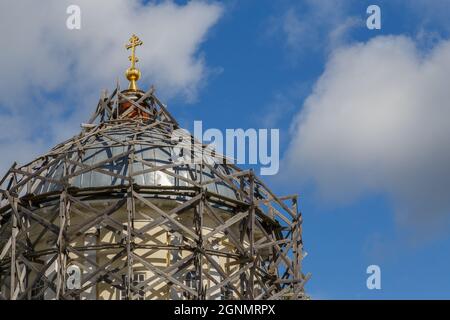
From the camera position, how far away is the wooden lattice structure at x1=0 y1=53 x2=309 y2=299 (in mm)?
32281

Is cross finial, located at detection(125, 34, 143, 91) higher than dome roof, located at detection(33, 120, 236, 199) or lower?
higher

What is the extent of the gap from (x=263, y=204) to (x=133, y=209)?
214 inches

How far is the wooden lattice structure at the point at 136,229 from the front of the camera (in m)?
32.3

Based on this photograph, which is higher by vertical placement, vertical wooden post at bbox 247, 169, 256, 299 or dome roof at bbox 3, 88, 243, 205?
dome roof at bbox 3, 88, 243, 205

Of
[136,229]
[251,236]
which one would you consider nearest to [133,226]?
[136,229]

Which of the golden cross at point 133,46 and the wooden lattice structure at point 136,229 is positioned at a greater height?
the golden cross at point 133,46

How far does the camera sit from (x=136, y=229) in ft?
108

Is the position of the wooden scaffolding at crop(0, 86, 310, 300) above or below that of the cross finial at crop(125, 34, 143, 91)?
below

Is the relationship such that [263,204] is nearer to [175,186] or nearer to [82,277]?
[175,186]

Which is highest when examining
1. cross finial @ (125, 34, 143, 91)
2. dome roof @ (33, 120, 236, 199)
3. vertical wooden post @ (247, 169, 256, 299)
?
cross finial @ (125, 34, 143, 91)

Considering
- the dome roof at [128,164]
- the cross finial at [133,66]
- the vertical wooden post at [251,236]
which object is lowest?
the vertical wooden post at [251,236]

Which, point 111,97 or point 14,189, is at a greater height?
point 111,97
